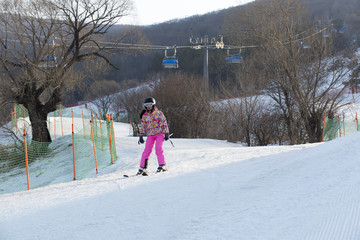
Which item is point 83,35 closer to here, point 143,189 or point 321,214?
point 143,189

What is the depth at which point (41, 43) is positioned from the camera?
1858 cm

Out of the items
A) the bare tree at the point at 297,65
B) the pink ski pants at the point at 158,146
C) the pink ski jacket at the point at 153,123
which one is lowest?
the pink ski pants at the point at 158,146

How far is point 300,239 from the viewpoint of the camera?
3.67 m

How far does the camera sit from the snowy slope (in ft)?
13.6

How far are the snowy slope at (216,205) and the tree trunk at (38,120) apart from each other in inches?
525

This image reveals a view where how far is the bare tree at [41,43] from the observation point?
17.6 meters

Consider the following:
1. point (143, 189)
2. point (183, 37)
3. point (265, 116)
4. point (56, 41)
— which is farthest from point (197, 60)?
point (143, 189)

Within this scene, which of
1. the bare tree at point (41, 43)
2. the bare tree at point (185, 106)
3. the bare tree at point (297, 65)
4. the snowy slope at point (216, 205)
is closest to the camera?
the snowy slope at point (216, 205)

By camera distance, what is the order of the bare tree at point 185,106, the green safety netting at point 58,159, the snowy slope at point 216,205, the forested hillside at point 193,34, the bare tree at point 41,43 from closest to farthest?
the snowy slope at point 216,205 < the green safety netting at point 58,159 < the bare tree at point 41,43 < the bare tree at point 185,106 < the forested hillside at point 193,34

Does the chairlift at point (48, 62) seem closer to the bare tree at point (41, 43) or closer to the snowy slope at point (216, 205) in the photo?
the bare tree at point (41, 43)

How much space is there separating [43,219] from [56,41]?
15906 millimetres

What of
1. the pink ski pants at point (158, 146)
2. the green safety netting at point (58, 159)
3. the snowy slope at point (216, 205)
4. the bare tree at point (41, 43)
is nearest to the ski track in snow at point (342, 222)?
the snowy slope at point (216, 205)

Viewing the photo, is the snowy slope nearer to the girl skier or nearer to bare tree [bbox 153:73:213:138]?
the girl skier

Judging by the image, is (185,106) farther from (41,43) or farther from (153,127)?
(153,127)
